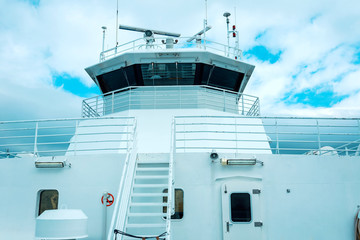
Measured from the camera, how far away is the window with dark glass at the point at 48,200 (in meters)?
8.10

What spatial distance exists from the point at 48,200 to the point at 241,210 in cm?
487

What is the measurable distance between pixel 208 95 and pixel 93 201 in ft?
18.5

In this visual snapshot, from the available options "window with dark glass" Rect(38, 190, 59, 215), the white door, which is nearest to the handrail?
the white door

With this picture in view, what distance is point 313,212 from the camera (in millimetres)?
7867

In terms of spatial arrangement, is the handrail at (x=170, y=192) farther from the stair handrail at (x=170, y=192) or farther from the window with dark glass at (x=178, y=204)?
the window with dark glass at (x=178, y=204)

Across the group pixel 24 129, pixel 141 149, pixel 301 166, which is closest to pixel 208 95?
pixel 141 149

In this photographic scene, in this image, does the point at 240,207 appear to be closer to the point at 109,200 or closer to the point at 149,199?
the point at 149,199

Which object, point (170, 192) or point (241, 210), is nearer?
point (170, 192)

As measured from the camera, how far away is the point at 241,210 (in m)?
7.60

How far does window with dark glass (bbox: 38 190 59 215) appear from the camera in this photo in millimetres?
8102

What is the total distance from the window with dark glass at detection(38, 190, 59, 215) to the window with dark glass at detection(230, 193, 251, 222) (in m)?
4.45

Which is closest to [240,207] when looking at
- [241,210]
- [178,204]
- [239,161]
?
[241,210]

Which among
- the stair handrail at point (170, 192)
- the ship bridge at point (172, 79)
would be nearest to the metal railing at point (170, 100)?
the ship bridge at point (172, 79)

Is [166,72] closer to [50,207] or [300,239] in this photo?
[50,207]
